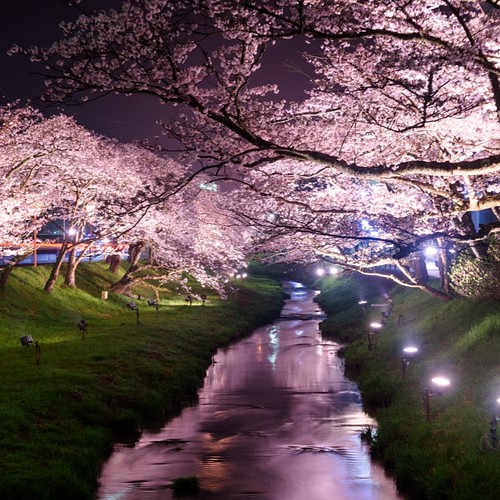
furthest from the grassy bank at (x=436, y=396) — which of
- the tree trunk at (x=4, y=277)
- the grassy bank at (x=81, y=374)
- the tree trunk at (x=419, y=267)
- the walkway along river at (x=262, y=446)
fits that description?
the tree trunk at (x=4, y=277)

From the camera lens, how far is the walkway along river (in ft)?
45.6

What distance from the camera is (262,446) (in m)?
17.3

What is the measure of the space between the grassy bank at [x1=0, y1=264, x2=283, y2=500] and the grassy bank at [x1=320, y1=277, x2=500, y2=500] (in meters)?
7.28

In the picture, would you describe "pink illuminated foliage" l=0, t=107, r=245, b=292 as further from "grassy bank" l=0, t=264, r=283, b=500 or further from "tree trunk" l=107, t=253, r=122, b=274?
"tree trunk" l=107, t=253, r=122, b=274

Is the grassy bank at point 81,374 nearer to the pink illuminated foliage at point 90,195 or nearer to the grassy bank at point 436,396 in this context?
the pink illuminated foliage at point 90,195

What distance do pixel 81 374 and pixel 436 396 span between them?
11.4 m

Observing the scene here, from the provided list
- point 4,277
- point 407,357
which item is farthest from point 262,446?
point 4,277

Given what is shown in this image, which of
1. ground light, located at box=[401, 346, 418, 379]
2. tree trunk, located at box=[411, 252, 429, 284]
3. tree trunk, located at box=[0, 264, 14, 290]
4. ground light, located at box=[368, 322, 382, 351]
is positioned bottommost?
ground light, located at box=[401, 346, 418, 379]

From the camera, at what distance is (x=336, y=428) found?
1909 cm

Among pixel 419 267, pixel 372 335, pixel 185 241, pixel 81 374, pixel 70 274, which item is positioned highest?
pixel 185 241

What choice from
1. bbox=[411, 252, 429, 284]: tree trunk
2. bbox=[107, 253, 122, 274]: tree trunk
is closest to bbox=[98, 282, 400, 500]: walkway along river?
bbox=[411, 252, 429, 284]: tree trunk

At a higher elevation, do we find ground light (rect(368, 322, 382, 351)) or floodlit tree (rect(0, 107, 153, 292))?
floodlit tree (rect(0, 107, 153, 292))

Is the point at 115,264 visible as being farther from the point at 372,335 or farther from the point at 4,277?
the point at 372,335

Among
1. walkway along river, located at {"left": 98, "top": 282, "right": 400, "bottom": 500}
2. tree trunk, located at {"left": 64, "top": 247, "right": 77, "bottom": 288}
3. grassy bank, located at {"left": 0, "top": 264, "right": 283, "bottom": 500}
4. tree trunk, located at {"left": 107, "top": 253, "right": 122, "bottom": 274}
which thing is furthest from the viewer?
tree trunk, located at {"left": 107, "top": 253, "right": 122, "bottom": 274}
